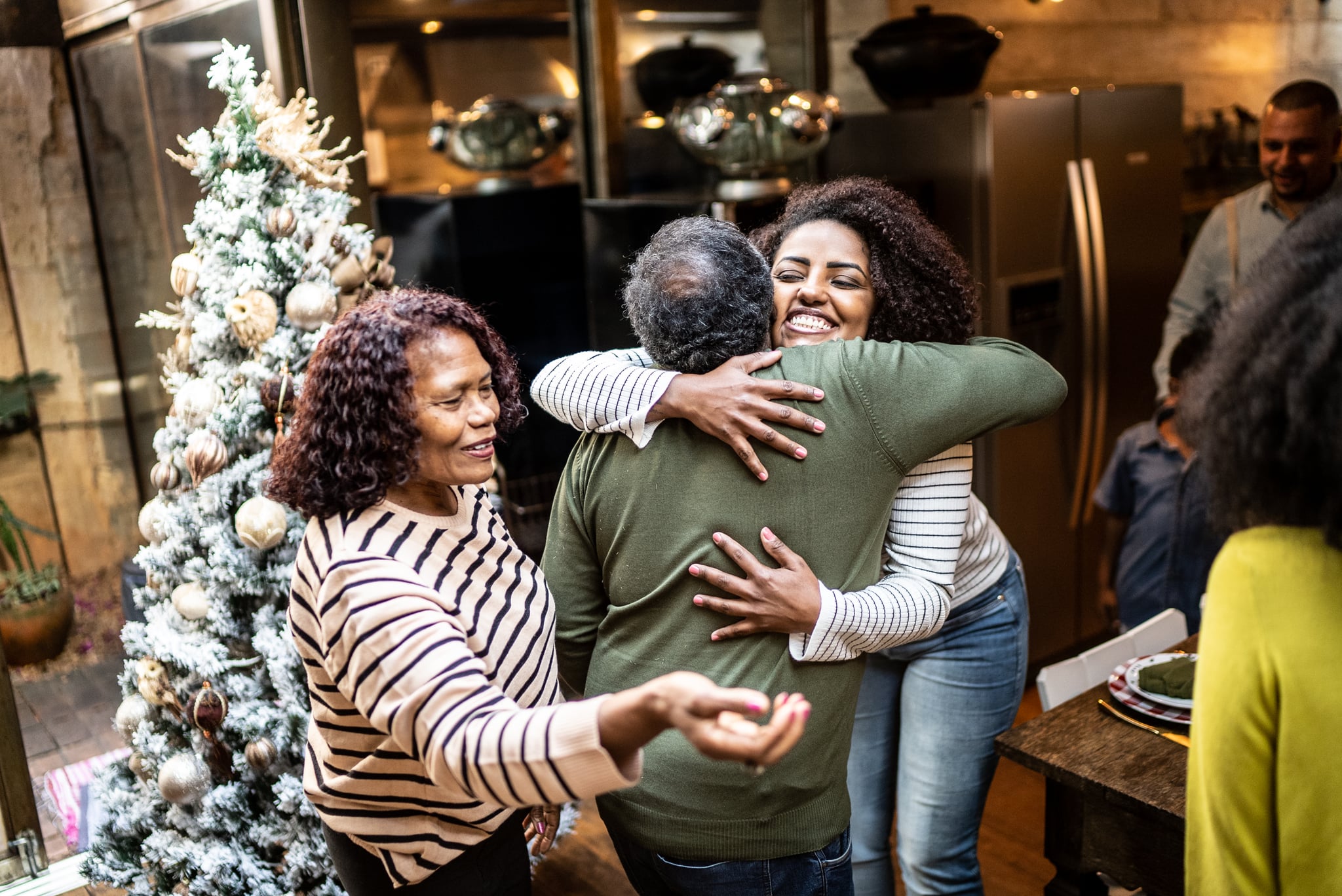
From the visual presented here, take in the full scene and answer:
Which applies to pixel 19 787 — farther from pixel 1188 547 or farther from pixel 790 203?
pixel 1188 547

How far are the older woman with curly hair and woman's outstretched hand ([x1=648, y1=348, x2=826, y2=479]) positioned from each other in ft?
0.73

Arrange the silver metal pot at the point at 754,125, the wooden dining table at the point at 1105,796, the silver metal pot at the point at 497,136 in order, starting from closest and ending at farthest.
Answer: the wooden dining table at the point at 1105,796, the silver metal pot at the point at 754,125, the silver metal pot at the point at 497,136

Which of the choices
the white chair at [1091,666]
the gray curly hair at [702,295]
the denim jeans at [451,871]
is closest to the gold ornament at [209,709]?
the denim jeans at [451,871]

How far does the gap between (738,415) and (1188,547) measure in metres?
1.88

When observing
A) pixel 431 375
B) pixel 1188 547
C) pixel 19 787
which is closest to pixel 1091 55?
pixel 1188 547

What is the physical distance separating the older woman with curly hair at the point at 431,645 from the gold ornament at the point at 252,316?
82 centimetres

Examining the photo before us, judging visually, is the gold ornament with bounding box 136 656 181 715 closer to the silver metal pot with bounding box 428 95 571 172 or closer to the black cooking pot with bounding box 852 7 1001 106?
the silver metal pot with bounding box 428 95 571 172

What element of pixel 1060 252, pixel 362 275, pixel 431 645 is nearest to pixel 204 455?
pixel 362 275

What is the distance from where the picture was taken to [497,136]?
3.68 m

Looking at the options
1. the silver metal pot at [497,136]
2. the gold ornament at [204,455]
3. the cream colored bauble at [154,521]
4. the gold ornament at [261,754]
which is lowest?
the gold ornament at [261,754]

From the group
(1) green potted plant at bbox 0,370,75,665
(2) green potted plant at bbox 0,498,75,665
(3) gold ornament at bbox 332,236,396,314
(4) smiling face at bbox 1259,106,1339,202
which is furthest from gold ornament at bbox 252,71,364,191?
(4) smiling face at bbox 1259,106,1339,202

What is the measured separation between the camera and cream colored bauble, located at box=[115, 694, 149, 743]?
7.14 feet

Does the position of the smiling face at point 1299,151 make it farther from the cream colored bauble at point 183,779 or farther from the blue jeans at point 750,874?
the cream colored bauble at point 183,779

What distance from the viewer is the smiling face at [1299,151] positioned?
9.51 ft
